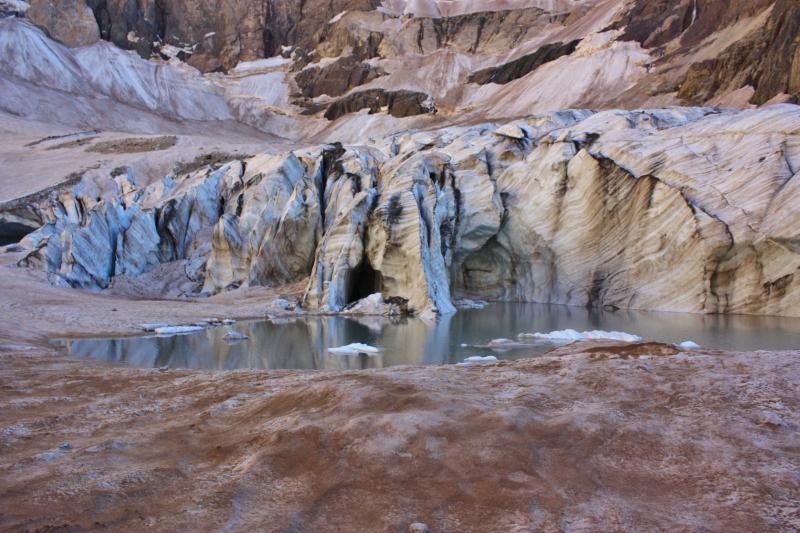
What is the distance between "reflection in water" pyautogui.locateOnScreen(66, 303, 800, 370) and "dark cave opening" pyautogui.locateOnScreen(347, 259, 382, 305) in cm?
226

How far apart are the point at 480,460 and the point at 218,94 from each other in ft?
218

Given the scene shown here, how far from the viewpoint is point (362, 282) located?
58.6 feet

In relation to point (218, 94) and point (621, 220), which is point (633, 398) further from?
point (218, 94)

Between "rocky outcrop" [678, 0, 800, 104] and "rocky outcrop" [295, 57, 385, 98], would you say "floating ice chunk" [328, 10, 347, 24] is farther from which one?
"rocky outcrop" [678, 0, 800, 104]

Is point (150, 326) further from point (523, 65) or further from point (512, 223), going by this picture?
point (523, 65)

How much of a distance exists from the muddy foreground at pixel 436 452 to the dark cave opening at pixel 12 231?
83.7 feet

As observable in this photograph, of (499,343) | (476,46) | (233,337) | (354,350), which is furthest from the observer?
(476,46)

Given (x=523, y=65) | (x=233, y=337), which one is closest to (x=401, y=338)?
(x=233, y=337)

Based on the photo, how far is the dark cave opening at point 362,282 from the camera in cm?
1706

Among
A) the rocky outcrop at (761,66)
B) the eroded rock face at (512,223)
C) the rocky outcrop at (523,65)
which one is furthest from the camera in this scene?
the rocky outcrop at (523,65)

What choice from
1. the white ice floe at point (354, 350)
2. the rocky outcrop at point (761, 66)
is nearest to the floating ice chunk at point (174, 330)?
the white ice floe at point (354, 350)

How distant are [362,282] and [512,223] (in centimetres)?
550

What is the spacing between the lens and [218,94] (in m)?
63.1

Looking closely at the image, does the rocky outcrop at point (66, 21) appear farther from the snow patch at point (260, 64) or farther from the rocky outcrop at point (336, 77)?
the rocky outcrop at point (336, 77)
